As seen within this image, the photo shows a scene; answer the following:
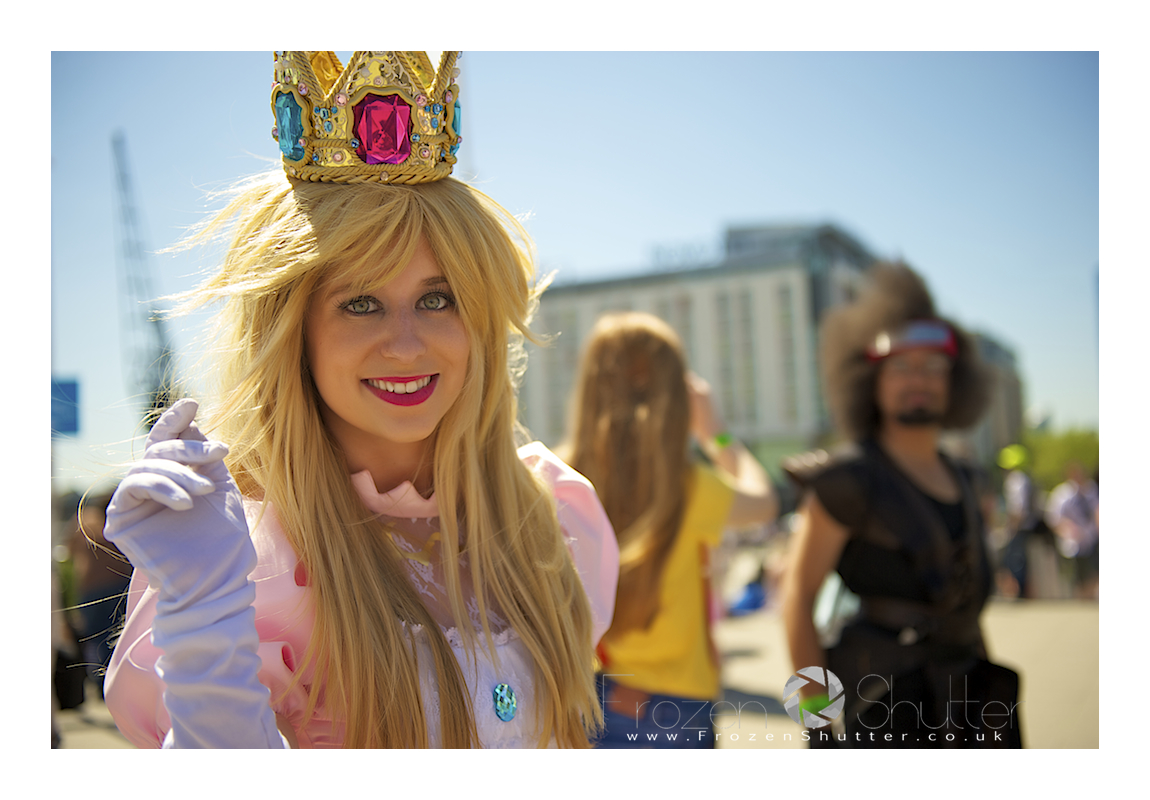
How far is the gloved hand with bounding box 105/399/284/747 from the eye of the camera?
882 millimetres

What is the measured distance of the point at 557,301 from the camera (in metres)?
4.46

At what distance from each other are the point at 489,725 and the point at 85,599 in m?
1.49

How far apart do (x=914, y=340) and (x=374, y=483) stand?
2.05 metres

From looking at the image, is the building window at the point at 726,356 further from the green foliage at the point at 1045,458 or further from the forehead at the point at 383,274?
the forehead at the point at 383,274

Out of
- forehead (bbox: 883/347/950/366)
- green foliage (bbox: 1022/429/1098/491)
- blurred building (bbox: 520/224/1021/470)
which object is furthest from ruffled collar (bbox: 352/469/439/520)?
blurred building (bbox: 520/224/1021/470)

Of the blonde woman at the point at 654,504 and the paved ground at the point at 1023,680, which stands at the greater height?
the blonde woman at the point at 654,504

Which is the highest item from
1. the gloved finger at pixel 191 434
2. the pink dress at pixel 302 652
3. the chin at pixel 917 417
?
the gloved finger at pixel 191 434

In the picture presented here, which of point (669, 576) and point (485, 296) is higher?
point (485, 296)

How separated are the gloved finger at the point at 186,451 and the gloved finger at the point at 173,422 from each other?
0.07ft

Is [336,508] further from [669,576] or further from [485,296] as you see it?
[669,576]

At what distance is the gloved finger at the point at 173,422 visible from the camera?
0.96 metres

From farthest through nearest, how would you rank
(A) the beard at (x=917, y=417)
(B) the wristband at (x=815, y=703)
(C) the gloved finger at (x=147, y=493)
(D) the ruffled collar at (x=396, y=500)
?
(A) the beard at (x=917, y=417), (B) the wristband at (x=815, y=703), (D) the ruffled collar at (x=396, y=500), (C) the gloved finger at (x=147, y=493)

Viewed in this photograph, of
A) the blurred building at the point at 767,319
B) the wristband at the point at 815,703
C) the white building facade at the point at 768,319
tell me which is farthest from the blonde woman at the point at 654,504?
the white building facade at the point at 768,319

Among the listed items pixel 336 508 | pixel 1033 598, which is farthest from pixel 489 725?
pixel 1033 598
